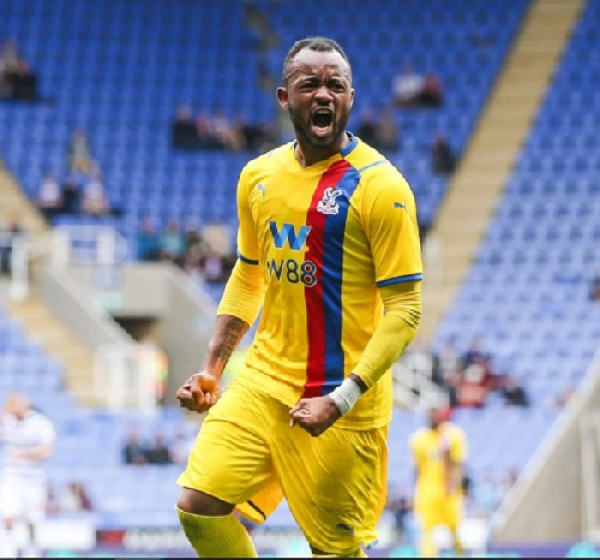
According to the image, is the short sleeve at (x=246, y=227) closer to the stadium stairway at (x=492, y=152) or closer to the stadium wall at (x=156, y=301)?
the stadium wall at (x=156, y=301)

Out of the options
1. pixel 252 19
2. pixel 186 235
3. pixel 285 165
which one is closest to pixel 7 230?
pixel 186 235

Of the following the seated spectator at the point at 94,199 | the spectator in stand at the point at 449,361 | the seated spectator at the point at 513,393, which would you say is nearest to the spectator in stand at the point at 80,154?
the seated spectator at the point at 94,199

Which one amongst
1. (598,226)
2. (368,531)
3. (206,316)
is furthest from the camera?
(598,226)

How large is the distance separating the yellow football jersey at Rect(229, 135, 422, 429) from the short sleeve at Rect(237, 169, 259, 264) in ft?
0.04

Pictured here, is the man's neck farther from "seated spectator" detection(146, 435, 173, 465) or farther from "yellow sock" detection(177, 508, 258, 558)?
"seated spectator" detection(146, 435, 173, 465)

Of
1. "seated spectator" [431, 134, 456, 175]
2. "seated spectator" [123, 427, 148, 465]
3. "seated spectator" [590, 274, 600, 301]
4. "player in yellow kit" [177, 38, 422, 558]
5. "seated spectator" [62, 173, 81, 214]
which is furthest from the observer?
"seated spectator" [431, 134, 456, 175]

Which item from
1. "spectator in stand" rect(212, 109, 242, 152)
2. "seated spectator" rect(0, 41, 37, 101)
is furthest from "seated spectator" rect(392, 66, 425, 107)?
"seated spectator" rect(0, 41, 37, 101)

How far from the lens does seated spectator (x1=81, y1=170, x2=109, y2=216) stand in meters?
23.9

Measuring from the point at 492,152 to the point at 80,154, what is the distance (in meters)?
6.85

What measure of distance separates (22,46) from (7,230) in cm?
558

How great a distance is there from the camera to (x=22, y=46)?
27.0 metres

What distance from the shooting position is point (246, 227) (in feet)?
18.9

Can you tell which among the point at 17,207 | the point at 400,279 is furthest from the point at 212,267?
the point at 400,279

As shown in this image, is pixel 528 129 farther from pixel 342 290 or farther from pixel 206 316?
pixel 342 290
